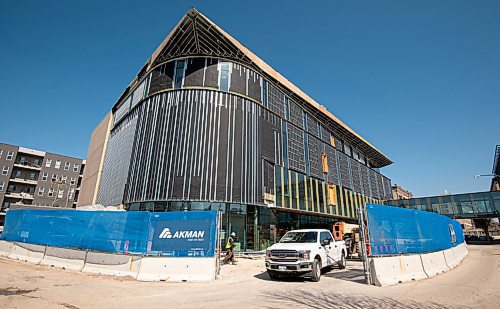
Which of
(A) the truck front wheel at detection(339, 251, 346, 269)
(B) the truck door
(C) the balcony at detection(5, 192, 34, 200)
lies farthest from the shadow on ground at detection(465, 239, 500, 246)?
(C) the balcony at detection(5, 192, 34, 200)

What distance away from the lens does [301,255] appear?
9805 mm

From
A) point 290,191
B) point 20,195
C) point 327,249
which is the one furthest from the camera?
point 20,195

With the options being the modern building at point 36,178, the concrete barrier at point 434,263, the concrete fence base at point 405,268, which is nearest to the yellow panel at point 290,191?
the concrete barrier at point 434,263

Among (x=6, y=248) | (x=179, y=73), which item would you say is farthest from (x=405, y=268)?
(x=179, y=73)

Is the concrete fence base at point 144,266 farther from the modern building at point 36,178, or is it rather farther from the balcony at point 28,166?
the balcony at point 28,166

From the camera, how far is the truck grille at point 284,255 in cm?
977

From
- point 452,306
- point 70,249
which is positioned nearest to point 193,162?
point 70,249

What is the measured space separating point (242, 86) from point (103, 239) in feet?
64.6

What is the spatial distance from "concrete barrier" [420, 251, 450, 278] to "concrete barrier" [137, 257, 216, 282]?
9.50 meters

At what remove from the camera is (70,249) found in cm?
1178

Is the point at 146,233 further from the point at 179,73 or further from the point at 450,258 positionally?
the point at 179,73

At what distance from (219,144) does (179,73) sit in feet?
30.2

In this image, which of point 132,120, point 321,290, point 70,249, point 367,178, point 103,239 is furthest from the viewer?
point 367,178

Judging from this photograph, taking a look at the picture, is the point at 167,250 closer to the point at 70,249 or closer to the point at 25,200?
the point at 70,249
